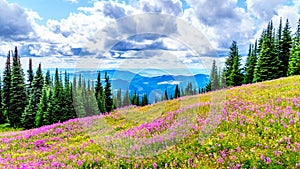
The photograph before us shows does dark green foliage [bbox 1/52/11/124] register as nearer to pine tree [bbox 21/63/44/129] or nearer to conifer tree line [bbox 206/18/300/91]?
pine tree [bbox 21/63/44/129]

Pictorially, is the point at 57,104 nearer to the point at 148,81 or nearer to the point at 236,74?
the point at 236,74

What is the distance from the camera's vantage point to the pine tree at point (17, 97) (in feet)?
203

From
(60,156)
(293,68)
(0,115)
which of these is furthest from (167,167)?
(0,115)

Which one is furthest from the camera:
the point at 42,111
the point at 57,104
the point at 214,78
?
the point at 42,111

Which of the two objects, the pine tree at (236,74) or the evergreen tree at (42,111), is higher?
the pine tree at (236,74)

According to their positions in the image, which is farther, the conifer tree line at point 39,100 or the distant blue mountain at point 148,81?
the conifer tree line at point 39,100

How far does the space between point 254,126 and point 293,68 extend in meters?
45.8

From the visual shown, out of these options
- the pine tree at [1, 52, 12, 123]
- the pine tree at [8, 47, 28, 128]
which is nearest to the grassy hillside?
the pine tree at [8, 47, 28, 128]

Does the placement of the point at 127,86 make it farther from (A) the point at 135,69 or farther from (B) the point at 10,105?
(B) the point at 10,105

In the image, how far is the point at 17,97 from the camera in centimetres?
6266

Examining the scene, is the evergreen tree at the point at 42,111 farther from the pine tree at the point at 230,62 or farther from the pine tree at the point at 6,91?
the pine tree at the point at 230,62

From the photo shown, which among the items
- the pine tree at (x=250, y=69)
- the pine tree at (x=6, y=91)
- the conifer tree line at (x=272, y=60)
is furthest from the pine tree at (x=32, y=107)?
the pine tree at (x=250, y=69)

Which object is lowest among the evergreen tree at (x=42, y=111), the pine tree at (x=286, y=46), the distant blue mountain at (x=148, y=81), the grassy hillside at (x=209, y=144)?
the evergreen tree at (x=42, y=111)

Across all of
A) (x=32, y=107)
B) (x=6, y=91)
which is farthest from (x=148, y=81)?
(x=6, y=91)
